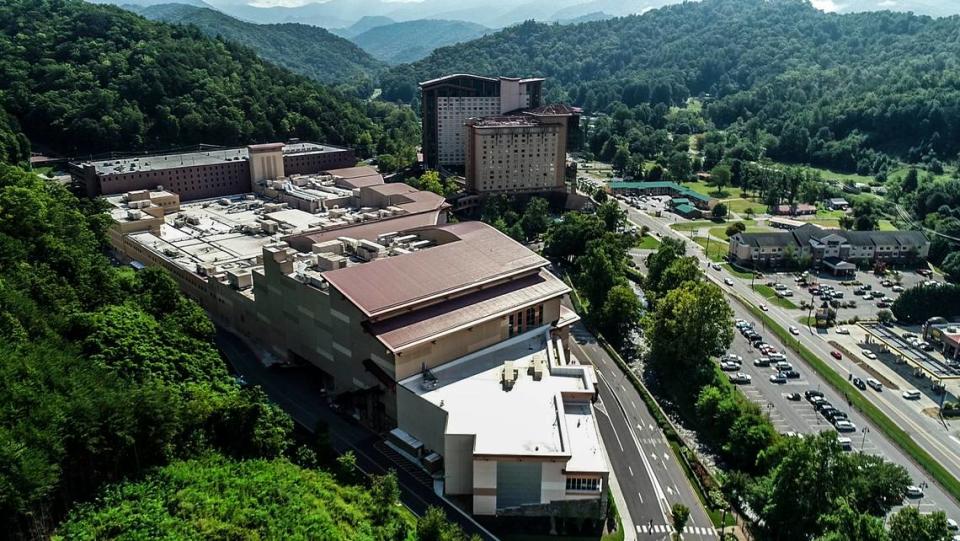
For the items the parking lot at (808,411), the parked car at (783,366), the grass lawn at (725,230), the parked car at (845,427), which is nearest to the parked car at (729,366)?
the parking lot at (808,411)

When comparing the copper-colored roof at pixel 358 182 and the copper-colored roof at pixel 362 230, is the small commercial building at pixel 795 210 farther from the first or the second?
the copper-colored roof at pixel 362 230

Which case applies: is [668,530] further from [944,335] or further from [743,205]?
[743,205]

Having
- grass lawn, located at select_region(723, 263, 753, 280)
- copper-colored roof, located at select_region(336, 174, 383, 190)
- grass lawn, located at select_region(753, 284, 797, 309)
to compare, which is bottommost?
grass lawn, located at select_region(753, 284, 797, 309)

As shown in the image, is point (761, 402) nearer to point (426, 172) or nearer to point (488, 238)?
point (488, 238)

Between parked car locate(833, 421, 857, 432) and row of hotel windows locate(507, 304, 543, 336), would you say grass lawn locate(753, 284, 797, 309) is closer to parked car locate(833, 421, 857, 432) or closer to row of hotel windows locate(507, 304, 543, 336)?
parked car locate(833, 421, 857, 432)

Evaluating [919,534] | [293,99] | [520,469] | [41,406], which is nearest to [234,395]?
[41,406]

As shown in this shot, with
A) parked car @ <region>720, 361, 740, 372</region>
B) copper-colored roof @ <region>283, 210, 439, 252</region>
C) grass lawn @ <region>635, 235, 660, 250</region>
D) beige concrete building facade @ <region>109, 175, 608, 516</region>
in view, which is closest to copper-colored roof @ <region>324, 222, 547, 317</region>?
beige concrete building facade @ <region>109, 175, 608, 516</region>
